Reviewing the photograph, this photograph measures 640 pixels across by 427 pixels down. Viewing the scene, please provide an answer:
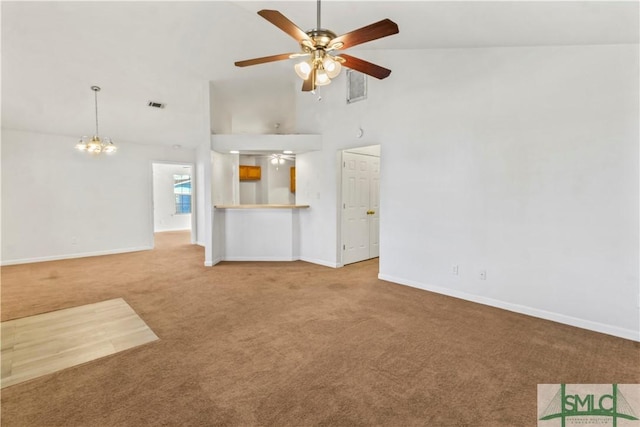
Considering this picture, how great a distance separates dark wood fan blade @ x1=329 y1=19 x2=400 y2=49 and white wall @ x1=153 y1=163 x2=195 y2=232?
1019 cm

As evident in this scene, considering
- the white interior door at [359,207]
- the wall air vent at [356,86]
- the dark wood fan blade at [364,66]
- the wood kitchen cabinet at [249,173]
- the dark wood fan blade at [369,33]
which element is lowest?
the white interior door at [359,207]

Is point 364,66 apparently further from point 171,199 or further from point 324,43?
point 171,199

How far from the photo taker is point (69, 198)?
6289mm

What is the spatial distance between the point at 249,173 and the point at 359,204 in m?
3.75

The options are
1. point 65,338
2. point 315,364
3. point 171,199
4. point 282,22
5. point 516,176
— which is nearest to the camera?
point 282,22

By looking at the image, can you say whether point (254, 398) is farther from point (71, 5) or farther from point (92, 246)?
point (92, 246)

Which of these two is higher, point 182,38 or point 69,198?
point 182,38

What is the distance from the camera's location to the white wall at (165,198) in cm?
1105

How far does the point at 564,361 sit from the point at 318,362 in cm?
189

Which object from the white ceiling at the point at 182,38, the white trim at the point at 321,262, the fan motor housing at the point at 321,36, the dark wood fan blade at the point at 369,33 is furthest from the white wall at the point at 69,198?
the dark wood fan blade at the point at 369,33

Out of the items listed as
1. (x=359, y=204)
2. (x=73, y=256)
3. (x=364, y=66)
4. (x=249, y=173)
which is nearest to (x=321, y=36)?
(x=364, y=66)

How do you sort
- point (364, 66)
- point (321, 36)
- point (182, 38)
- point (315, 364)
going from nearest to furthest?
point (321, 36) → point (315, 364) → point (364, 66) → point (182, 38)

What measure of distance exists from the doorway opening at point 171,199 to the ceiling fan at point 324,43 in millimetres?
9574

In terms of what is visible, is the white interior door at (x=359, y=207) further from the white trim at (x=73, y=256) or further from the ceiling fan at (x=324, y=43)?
the white trim at (x=73, y=256)
